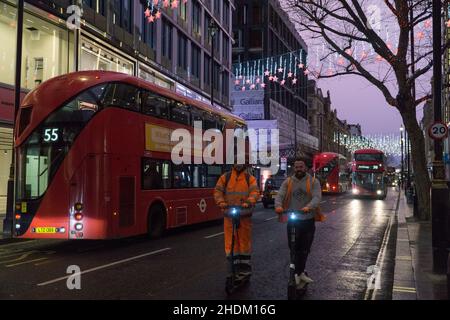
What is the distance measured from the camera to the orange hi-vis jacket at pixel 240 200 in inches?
285

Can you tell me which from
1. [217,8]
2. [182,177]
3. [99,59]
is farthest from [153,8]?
[182,177]

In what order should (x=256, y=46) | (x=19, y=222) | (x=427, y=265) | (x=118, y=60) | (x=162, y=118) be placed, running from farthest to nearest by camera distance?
1. (x=256, y=46)
2. (x=118, y=60)
3. (x=162, y=118)
4. (x=19, y=222)
5. (x=427, y=265)

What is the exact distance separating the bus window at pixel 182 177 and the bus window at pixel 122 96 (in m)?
2.77

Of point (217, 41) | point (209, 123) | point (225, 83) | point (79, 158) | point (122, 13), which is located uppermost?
point (217, 41)

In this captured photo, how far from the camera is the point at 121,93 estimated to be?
1169cm

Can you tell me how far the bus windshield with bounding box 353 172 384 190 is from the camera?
3941 centimetres

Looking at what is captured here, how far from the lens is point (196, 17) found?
37719 millimetres

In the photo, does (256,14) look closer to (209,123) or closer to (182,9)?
(182,9)

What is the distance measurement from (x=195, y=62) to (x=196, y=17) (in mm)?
3370

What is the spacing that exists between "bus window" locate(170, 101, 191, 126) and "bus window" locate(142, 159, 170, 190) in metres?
1.41

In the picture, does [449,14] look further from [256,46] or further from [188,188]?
[256,46]

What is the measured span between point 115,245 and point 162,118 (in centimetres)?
359

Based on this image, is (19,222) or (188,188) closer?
(19,222)

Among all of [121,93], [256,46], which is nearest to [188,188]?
[121,93]
